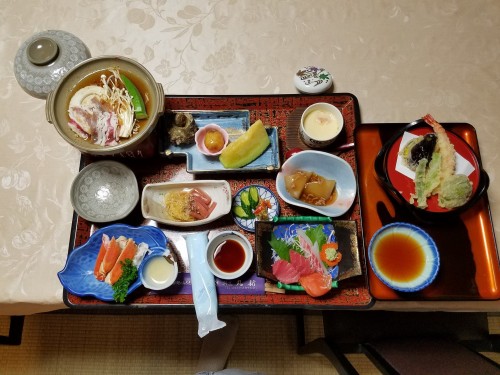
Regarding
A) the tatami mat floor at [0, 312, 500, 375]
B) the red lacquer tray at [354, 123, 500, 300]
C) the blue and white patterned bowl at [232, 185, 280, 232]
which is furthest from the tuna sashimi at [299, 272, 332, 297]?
the tatami mat floor at [0, 312, 500, 375]

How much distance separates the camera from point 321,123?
149 centimetres

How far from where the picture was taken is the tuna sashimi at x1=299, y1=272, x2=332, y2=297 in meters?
1.28

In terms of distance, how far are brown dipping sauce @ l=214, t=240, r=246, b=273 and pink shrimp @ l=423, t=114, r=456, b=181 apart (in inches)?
32.0

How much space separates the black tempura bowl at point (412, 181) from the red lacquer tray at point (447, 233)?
6cm

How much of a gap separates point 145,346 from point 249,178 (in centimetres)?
140

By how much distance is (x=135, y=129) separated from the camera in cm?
136

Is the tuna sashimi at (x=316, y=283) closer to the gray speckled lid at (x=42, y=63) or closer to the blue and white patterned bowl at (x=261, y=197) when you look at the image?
the blue and white patterned bowl at (x=261, y=197)

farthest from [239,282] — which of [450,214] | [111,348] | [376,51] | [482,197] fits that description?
[111,348]

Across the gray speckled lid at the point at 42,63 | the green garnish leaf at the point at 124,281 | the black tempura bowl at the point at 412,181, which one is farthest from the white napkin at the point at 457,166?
the gray speckled lid at the point at 42,63

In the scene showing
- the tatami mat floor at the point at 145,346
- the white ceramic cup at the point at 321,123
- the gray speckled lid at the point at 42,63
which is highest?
the gray speckled lid at the point at 42,63

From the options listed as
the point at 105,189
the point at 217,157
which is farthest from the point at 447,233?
the point at 105,189

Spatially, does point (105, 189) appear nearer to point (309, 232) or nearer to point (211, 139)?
point (211, 139)

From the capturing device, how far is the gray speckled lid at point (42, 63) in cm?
141

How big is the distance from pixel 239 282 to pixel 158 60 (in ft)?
3.38
